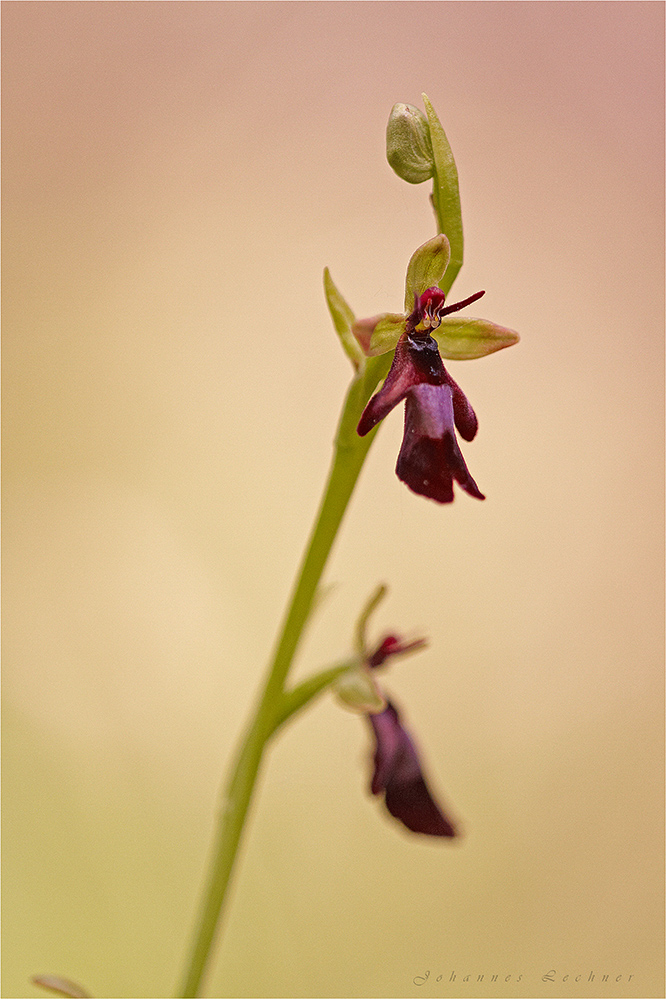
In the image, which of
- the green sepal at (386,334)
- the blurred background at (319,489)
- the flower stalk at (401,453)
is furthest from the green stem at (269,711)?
the blurred background at (319,489)

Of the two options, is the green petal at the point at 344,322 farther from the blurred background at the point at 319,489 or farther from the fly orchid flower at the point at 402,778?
the blurred background at the point at 319,489

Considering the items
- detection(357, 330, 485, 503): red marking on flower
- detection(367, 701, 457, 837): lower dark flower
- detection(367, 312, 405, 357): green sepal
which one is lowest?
detection(367, 701, 457, 837): lower dark flower

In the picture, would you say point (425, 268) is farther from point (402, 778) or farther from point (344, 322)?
point (402, 778)

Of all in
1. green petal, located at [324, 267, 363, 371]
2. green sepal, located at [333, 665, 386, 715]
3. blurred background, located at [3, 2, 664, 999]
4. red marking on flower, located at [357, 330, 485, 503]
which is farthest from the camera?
blurred background, located at [3, 2, 664, 999]

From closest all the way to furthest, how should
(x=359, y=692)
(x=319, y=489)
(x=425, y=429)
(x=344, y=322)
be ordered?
1. (x=425, y=429)
2. (x=344, y=322)
3. (x=359, y=692)
4. (x=319, y=489)

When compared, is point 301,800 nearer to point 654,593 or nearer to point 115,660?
point 115,660

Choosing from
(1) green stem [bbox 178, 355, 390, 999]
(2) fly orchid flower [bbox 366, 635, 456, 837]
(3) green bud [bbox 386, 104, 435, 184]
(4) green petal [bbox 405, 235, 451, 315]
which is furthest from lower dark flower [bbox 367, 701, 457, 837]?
(3) green bud [bbox 386, 104, 435, 184]

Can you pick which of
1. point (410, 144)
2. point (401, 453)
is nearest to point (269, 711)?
point (401, 453)

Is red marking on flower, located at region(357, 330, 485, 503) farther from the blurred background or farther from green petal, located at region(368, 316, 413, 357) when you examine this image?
the blurred background
